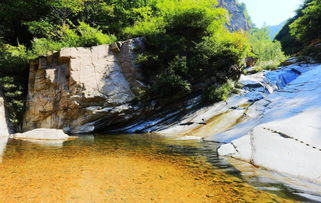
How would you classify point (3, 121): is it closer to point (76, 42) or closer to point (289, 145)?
point (76, 42)

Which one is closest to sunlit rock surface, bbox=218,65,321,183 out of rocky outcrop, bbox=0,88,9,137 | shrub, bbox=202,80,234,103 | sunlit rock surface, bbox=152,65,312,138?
sunlit rock surface, bbox=152,65,312,138

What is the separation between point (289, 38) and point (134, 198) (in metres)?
47.9

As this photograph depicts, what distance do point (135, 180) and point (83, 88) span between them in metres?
9.16

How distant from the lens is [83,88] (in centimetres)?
1153

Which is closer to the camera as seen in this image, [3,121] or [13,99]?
[3,121]

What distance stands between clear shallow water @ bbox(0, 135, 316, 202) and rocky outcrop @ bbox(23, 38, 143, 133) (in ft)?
21.0

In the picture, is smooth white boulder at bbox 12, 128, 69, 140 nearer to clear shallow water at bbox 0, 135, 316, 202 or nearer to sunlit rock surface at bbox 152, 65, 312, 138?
clear shallow water at bbox 0, 135, 316, 202

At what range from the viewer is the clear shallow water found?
112 inches

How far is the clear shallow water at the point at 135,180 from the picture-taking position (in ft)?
9.32

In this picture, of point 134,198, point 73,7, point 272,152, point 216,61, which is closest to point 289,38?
point 216,61

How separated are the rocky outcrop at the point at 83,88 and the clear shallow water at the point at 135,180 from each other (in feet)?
21.0

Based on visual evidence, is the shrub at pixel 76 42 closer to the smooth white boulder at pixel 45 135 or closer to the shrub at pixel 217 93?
the smooth white boulder at pixel 45 135

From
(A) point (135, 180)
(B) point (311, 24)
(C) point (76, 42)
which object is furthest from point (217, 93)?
(B) point (311, 24)

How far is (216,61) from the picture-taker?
12.3 meters
